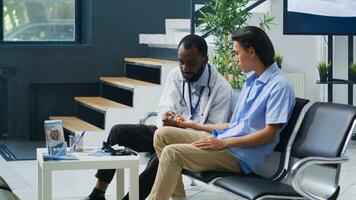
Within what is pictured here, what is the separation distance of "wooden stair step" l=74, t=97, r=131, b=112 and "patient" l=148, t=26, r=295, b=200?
3.26 metres

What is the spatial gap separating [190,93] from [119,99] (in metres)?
3.43

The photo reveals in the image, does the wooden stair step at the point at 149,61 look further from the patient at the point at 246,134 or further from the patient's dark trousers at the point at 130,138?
the patient at the point at 246,134

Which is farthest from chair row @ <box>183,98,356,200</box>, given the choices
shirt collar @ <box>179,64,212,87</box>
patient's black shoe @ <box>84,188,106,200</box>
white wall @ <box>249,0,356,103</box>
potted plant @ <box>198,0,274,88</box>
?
white wall @ <box>249,0,356,103</box>

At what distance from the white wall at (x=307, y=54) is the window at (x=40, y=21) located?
86.8 inches

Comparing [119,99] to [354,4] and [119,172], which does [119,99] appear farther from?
[119,172]

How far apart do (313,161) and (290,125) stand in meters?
0.48

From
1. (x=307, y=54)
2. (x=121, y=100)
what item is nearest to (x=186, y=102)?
(x=121, y=100)

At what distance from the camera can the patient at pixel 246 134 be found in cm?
410

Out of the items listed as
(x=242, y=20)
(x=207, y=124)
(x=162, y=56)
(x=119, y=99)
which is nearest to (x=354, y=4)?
(x=242, y=20)

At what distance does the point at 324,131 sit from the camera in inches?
156

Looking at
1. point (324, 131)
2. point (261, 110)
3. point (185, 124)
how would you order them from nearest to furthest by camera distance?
1. point (324, 131)
2. point (261, 110)
3. point (185, 124)

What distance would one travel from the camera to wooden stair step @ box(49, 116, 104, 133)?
741cm

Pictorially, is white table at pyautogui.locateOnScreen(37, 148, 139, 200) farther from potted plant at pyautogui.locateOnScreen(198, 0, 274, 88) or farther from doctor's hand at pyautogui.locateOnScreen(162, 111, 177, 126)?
potted plant at pyautogui.locateOnScreen(198, 0, 274, 88)

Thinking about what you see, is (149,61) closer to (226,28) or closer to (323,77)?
(226,28)
